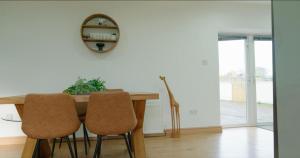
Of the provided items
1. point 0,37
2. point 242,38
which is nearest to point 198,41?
point 242,38

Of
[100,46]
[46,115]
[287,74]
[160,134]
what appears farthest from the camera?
[160,134]

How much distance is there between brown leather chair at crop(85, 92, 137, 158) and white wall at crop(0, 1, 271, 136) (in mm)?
1645

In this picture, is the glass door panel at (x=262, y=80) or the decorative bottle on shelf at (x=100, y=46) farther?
the glass door panel at (x=262, y=80)

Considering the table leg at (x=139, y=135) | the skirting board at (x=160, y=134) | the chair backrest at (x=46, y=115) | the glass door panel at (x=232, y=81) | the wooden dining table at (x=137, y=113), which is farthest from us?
the glass door panel at (x=232, y=81)

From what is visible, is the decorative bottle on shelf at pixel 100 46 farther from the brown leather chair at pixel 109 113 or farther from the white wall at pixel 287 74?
the white wall at pixel 287 74

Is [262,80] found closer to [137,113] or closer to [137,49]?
[137,49]

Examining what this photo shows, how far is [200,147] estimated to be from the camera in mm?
3092

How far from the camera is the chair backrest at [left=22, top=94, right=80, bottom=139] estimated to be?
6.91 feet

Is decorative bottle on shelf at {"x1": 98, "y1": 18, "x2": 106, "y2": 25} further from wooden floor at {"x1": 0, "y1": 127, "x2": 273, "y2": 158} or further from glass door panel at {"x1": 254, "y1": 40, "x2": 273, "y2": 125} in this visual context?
glass door panel at {"x1": 254, "y1": 40, "x2": 273, "y2": 125}

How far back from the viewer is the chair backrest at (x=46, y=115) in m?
2.11

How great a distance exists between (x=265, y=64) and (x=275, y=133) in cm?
446

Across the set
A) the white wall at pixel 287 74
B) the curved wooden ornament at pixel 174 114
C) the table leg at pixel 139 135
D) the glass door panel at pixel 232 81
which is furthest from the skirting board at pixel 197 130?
the white wall at pixel 287 74

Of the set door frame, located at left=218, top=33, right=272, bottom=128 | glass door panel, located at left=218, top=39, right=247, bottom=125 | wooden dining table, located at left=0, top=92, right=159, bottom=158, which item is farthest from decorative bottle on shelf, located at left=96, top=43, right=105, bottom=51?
door frame, located at left=218, top=33, right=272, bottom=128

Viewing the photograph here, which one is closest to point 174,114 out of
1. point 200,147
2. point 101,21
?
point 200,147
